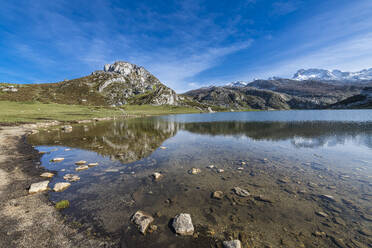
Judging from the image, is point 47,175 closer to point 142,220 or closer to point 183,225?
point 142,220

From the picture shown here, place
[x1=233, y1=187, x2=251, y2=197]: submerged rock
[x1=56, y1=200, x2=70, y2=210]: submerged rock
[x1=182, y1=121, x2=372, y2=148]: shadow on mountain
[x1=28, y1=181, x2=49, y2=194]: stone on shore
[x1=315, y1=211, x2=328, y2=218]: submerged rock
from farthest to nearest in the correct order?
[x1=182, y1=121, x2=372, y2=148]: shadow on mountain, [x1=233, y1=187, x2=251, y2=197]: submerged rock, [x1=28, y1=181, x2=49, y2=194]: stone on shore, [x1=56, y1=200, x2=70, y2=210]: submerged rock, [x1=315, y1=211, x2=328, y2=218]: submerged rock

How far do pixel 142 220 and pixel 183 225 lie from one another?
233 centimetres

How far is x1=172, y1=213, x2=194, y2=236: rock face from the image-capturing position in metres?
7.66

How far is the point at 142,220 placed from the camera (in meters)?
8.29

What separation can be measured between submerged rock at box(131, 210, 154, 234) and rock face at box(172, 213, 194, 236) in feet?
4.75

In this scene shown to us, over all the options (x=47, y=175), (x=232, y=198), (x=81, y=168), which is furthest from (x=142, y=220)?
(x=47, y=175)

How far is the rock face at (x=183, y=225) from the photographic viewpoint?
766 centimetres

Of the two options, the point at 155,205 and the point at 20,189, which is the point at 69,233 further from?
the point at 20,189

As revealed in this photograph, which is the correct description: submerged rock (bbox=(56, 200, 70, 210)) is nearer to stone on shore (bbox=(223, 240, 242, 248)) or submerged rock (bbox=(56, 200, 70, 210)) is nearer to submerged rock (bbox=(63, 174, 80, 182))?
submerged rock (bbox=(63, 174, 80, 182))

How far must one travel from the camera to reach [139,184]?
12875 millimetres

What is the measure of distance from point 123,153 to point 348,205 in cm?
2365

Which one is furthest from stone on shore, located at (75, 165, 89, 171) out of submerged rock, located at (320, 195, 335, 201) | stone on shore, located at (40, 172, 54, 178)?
submerged rock, located at (320, 195, 335, 201)

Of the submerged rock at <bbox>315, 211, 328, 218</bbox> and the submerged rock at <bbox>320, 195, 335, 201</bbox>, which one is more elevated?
the submerged rock at <bbox>320, 195, 335, 201</bbox>

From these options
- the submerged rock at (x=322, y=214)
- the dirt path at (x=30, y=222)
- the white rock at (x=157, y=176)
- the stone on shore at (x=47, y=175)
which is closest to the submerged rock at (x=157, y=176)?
the white rock at (x=157, y=176)
